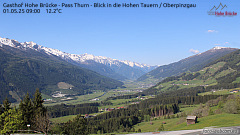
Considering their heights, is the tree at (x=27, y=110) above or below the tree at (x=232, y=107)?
above

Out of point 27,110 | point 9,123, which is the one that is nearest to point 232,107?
point 27,110

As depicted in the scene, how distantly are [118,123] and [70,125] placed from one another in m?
93.7

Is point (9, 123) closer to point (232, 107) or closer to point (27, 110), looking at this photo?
point (27, 110)

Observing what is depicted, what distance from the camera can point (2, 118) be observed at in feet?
191

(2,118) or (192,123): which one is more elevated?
(2,118)

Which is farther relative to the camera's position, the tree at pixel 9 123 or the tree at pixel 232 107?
the tree at pixel 232 107

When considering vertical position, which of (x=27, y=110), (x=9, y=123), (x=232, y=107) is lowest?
(x=232, y=107)

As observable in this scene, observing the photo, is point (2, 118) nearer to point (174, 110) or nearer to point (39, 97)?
point (39, 97)

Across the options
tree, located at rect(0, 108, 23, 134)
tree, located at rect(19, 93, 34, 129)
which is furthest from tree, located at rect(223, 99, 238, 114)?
tree, located at rect(0, 108, 23, 134)

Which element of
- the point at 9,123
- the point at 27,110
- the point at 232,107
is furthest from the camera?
the point at 232,107

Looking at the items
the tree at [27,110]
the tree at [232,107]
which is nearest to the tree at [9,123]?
the tree at [27,110]

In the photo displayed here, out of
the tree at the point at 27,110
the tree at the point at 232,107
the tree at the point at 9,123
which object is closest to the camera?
the tree at the point at 9,123

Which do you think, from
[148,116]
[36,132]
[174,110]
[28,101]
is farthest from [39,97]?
[174,110]

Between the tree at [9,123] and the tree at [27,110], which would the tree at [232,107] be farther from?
the tree at [9,123]
